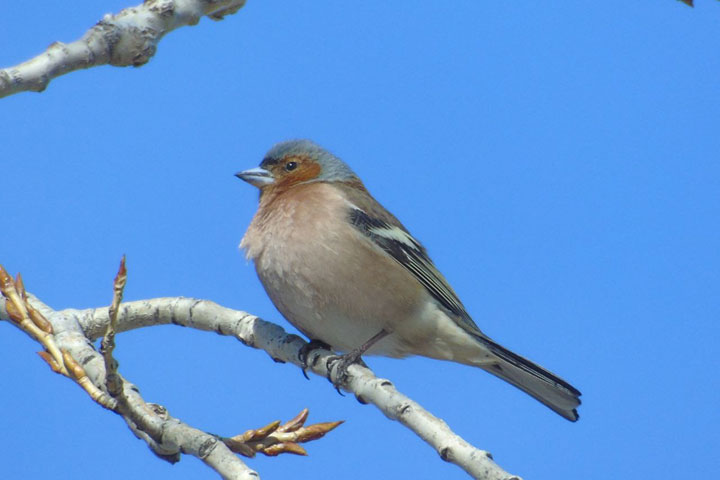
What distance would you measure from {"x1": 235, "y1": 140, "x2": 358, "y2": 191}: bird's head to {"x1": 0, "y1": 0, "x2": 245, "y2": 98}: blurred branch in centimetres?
268

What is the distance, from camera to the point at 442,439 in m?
3.55

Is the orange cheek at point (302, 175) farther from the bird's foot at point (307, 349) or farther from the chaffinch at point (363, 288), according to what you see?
the bird's foot at point (307, 349)

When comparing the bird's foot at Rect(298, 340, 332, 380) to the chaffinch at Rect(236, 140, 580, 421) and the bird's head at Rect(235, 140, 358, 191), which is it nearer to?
the chaffinch at Rect(236, 140, 580, 421)

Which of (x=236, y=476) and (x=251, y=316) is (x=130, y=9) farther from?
(x=236, y=476)

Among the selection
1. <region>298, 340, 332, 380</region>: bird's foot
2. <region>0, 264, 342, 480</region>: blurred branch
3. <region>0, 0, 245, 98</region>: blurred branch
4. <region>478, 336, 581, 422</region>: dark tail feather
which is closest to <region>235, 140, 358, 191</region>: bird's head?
<region>298, 340, 332, 380</region>: bird's foot

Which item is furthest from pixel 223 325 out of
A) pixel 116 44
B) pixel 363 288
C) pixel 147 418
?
pixel 116 44

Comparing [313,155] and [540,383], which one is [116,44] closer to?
[313,155]

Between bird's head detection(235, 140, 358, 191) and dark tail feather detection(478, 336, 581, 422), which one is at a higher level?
bird's head detection(235, 140, 358, 191)

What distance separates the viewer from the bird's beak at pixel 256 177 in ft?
23.1

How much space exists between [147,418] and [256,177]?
3.40 meters

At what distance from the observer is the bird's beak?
7047 millimetres

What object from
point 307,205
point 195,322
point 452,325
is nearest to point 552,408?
point 452,325

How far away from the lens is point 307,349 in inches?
218

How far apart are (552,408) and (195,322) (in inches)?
109
